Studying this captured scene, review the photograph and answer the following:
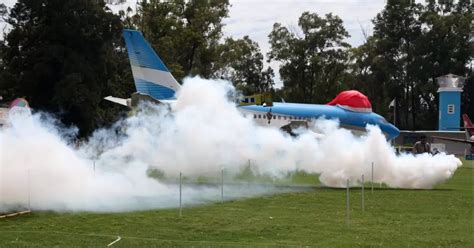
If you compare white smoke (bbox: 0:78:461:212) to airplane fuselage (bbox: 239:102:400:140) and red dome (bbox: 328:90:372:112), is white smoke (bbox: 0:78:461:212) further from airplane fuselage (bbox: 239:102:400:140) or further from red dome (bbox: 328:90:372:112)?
red dome (bbox: 328:90:372:112)

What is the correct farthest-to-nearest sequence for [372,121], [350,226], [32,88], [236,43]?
[236,43] < [32,88] < [372,121] < [350,226]

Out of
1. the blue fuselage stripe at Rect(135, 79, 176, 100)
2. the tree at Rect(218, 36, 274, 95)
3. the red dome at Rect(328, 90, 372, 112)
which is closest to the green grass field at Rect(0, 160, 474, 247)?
the blue fuselage stripe at Rect(135, 79, 176, 100)

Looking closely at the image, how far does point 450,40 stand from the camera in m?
88.6

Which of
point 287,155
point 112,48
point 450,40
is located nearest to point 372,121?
point 287,155

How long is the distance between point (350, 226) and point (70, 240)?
664 centimetres

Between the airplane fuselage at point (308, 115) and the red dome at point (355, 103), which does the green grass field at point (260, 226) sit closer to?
the airplane fuselage at point (308, 115)

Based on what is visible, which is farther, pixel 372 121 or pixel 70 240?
pixel 372 121

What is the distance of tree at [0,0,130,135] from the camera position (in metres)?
53.0

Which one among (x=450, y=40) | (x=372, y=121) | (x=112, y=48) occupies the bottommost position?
(x=372, y=121)

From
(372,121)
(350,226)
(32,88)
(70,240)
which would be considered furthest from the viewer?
(32,88)

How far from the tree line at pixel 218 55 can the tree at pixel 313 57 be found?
0.14 m

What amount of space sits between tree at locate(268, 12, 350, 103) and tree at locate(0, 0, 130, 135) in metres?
37.8

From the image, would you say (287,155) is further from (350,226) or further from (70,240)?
(70,240)

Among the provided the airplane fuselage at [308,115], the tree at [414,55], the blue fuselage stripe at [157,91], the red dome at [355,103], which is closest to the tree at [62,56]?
the airplane fuselage at [308,115]
